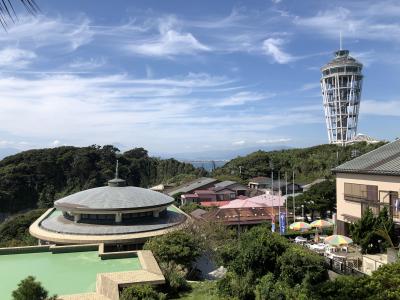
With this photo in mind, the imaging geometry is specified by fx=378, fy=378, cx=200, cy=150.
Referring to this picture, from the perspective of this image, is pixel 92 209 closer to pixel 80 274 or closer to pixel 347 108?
pixel 80 274

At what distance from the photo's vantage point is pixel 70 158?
91062 mm

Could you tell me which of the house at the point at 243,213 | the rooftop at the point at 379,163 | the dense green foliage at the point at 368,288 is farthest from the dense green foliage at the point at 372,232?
the house at the point at 243,213

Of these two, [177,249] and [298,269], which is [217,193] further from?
[298,269]

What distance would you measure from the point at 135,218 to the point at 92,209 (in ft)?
10.9

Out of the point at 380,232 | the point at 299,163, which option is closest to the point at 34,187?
the point at 299,163

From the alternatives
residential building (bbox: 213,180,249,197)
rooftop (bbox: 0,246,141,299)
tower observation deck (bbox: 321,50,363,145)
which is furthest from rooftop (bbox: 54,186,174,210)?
tower observation deck (bbox: 321,50,363,145)

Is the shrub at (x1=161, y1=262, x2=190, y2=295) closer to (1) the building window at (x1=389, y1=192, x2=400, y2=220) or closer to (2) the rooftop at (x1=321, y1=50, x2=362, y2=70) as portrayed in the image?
(1) the building window at (x1=389, y1=192, x2=400, y2=220)

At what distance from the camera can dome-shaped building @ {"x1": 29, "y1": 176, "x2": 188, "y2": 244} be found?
25.8m

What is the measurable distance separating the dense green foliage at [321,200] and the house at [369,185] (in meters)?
9.10

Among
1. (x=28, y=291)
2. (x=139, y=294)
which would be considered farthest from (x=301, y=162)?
(x=28, y=291)

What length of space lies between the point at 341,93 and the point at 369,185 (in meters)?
94.5

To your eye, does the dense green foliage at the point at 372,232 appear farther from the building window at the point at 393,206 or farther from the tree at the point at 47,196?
the tree at the point at 47,196

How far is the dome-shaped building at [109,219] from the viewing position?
25.8 metres

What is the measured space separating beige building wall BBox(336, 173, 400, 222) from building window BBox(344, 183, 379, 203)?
312mm
